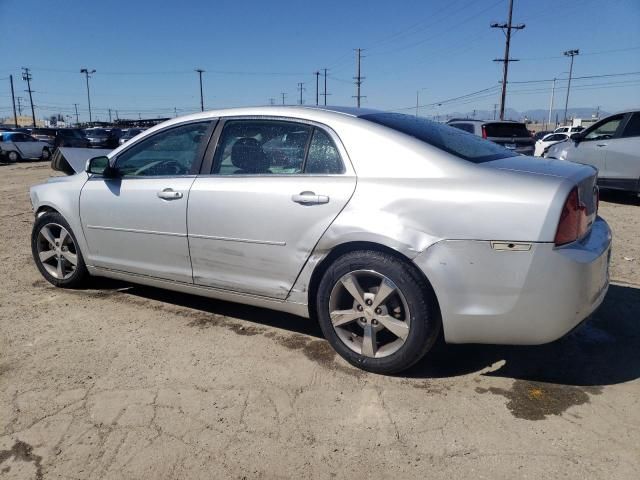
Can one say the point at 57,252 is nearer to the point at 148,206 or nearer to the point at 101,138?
the point at 148,206

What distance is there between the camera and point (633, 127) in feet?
27.7

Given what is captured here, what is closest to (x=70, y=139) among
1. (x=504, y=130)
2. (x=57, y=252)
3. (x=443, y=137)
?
(x=504, y=130)

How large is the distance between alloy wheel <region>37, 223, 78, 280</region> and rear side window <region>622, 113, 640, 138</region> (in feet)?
28.6

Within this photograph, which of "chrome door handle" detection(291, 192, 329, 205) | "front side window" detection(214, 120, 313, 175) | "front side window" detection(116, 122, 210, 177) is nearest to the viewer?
"chrome door handle" detection(291, 192, 329, 205)

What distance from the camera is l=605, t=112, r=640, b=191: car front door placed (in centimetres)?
836

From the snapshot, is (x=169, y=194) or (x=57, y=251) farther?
(x=57, y=251)

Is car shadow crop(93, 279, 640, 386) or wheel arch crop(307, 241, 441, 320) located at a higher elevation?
wheel arch crop(307, 241, 441, 320)

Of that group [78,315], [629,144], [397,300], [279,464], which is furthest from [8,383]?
[629,144]

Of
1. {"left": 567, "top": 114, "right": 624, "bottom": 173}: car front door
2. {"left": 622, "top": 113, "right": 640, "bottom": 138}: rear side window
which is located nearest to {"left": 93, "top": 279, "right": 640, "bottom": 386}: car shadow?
{"left": 622, "top": 113, "right": 640, "bottom": 138}: rear side window

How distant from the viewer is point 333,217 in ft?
9.38

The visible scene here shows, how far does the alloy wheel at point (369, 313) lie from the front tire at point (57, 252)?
2528mm

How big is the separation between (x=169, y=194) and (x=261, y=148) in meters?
0.76

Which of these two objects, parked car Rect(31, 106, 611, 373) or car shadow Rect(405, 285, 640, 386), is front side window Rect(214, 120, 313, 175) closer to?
parked car Rect(31, 106, 611, 373)

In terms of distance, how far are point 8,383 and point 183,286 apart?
1.22 metres
